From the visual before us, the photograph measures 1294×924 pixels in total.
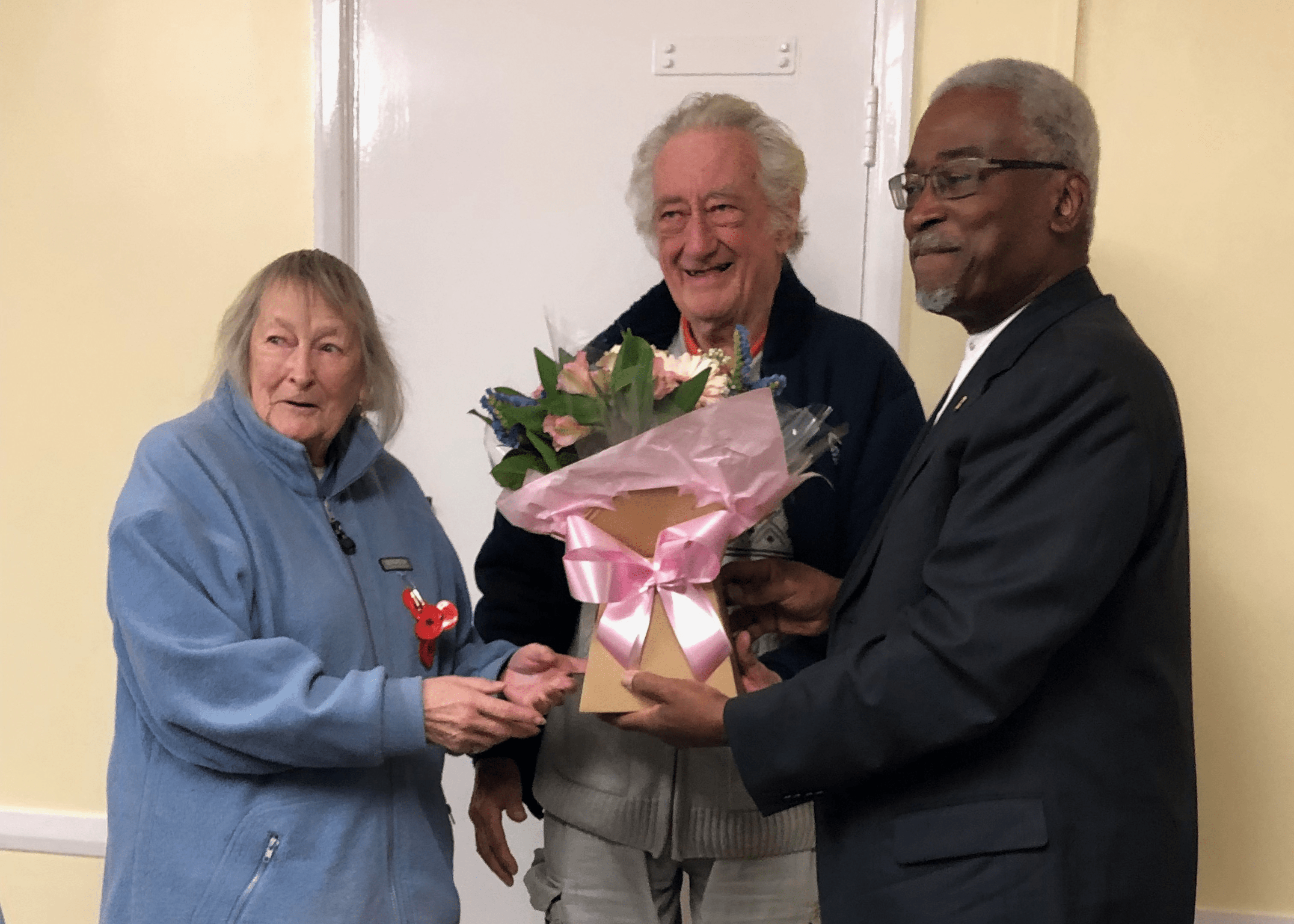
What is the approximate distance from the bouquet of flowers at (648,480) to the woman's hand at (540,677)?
2.8 inches

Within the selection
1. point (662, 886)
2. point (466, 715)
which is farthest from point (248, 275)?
point (662, 886)

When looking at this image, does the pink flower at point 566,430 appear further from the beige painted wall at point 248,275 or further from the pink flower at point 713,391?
the beige painted wall at point 248,275

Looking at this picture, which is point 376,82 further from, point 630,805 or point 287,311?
point 630,805

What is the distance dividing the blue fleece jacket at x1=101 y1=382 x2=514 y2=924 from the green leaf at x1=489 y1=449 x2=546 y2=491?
0.24 meters

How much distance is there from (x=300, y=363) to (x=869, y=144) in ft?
4.29

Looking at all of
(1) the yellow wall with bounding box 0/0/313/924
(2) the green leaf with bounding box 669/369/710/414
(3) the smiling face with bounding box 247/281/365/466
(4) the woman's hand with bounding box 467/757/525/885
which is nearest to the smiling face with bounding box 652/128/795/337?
(2) the green leaf with bounding box 669/369/710/414

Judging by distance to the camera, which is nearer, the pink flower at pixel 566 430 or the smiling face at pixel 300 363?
the pink flower at pixel 566 430

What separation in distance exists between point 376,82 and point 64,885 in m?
1.93

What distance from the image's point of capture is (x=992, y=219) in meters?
1.34

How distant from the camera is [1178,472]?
4.03 feet

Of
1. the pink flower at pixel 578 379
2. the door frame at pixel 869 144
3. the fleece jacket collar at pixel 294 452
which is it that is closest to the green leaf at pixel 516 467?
the pink flower at pixel 578 379

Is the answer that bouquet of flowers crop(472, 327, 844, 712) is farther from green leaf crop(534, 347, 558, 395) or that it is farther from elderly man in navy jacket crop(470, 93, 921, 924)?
elderly man in navy jacket crop(470, 93, 921, 924)

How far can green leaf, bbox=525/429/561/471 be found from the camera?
1417 millimetres

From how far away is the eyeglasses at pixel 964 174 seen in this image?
1.33m
